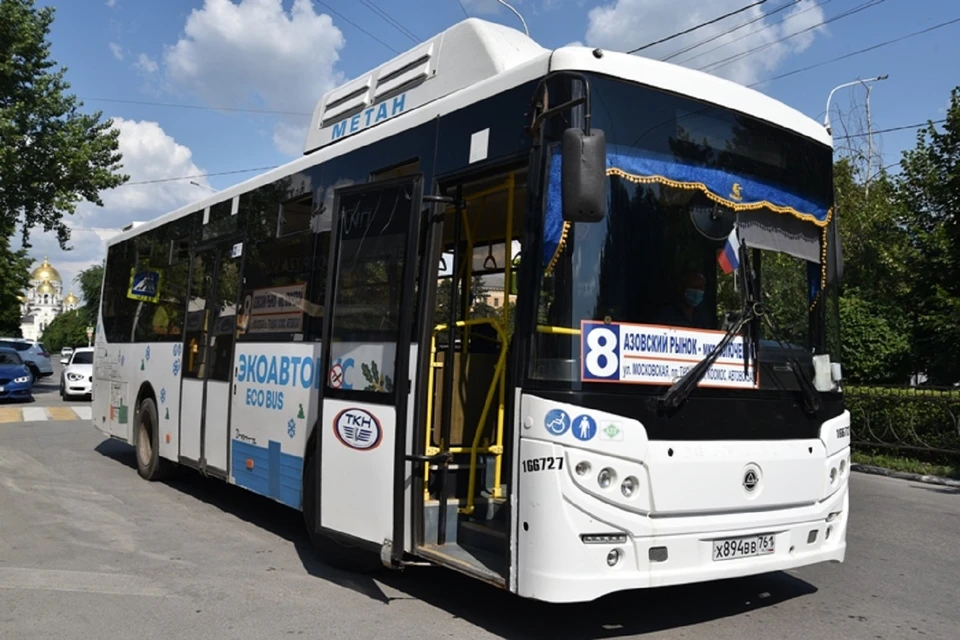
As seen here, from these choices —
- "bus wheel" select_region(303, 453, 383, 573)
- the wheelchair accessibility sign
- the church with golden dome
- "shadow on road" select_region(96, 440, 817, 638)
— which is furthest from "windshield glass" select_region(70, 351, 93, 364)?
the church with golden dome

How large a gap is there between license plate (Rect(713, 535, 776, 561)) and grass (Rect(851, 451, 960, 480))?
31.7 ft

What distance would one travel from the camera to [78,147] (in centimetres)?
2709

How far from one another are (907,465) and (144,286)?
1172cm

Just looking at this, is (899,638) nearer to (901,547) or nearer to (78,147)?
(901,547)

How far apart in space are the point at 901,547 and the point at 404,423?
5.17 m

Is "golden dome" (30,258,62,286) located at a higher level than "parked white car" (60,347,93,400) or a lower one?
higher

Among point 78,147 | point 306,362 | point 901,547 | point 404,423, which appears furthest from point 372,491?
point 78,147

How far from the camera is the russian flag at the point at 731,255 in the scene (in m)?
5.28

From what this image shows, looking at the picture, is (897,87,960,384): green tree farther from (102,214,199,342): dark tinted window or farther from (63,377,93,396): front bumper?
(63,377,93,396): front bumper

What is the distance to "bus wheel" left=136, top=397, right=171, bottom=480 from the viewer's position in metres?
10.6

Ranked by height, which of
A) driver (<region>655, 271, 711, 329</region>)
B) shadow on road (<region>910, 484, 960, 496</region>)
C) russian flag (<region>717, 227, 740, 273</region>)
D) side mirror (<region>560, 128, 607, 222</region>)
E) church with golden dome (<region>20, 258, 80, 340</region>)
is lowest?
shadow on road (<region>910, 484, 960, 496</region>)

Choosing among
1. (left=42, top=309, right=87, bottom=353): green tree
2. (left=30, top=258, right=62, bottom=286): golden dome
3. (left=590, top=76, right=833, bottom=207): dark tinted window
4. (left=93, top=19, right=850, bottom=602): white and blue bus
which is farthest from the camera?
(left=30, top=258, right=62, bottom=286): golden dome

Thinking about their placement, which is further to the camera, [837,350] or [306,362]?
[306,362]

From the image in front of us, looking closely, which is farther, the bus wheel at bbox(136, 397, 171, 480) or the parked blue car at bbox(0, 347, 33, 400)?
the parked blue car at bbox(0, 347, 33, 400)
